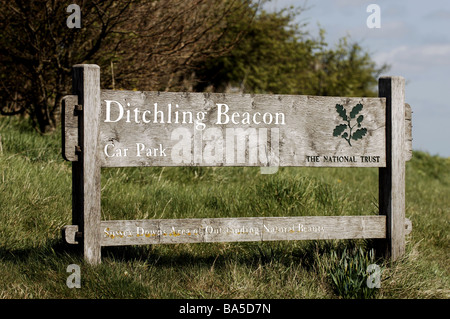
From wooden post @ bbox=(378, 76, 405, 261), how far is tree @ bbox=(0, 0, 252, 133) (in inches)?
141

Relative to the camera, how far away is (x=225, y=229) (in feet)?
13.4

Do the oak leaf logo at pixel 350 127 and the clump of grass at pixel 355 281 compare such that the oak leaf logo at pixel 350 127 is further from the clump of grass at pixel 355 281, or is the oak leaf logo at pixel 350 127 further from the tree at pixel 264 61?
the tree at pixel 264 61

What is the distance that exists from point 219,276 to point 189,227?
17.5 inches

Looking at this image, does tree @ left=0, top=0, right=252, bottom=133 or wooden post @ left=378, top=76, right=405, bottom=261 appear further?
tree @ left=0, top=0, right=252, bottom=133

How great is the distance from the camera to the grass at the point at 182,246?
3840mm

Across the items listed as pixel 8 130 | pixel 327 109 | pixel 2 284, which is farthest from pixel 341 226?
pixel 8 130

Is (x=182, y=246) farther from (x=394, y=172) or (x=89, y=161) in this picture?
(x=394, y=172)

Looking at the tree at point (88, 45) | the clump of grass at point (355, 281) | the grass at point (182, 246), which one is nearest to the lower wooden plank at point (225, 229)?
the grass at point (182, 246)

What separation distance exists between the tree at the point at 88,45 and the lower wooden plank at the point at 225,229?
388 centimetres

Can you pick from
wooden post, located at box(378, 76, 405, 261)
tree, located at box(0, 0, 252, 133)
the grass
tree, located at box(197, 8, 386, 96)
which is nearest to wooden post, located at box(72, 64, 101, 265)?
the grass

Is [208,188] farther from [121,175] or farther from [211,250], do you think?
[211,250]

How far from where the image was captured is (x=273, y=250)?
179 inches

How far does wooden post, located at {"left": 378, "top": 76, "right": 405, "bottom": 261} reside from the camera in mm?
4543

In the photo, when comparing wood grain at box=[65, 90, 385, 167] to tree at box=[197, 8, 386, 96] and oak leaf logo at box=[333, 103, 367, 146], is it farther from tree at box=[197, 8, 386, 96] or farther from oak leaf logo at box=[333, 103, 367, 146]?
tree at box=[197, 8, 386, 96]
